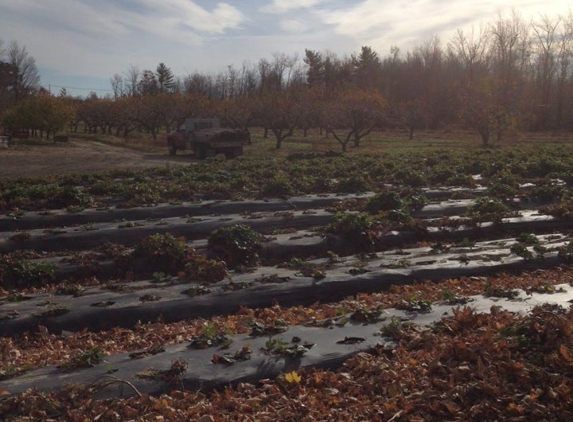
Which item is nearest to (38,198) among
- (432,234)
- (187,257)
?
(187,257)

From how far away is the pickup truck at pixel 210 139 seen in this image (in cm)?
3152

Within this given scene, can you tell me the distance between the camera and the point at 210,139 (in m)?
31.7

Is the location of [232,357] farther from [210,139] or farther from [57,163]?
[210,139]

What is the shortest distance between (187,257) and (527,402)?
588cm

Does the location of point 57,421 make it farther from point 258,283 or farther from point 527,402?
point 258,283

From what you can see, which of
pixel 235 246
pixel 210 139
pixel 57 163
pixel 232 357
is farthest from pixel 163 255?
pixel 210 139

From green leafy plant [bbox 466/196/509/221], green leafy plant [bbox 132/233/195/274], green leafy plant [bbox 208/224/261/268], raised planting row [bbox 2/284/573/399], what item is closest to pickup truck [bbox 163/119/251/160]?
green leafy plant [bbox 466/196/509/221]

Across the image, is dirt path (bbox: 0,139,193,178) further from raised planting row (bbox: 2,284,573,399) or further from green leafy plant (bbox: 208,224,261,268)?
raised planting row (bbox: 2,284,573,399)

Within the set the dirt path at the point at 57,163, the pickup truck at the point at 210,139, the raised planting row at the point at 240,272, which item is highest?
the pickup truck at the point at 210,139

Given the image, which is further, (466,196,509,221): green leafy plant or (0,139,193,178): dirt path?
(0,139,193,178): dirt path

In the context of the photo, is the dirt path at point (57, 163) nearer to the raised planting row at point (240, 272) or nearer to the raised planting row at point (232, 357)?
the raised planting row at point (240, 272)

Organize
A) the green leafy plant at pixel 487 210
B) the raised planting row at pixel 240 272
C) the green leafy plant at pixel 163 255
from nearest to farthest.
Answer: the raised planting row at pixel 240 272
the green leafy plant at pixel 163 255
the green leafy plant at pixel 487 210

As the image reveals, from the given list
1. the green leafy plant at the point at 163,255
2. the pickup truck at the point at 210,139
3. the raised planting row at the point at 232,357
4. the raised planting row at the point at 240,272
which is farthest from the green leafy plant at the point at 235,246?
the pickup truck at the point at 210,139

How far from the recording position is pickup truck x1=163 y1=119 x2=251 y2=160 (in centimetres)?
3152
